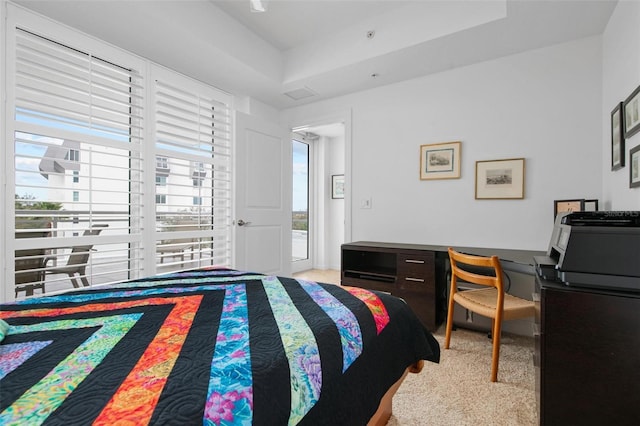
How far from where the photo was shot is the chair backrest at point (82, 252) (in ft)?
7.36

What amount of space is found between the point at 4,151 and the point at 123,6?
1.20 metres

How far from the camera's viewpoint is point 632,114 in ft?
5.70

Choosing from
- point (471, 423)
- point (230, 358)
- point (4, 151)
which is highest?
point (4, 151)

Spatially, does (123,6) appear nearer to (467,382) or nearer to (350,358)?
(350,358)

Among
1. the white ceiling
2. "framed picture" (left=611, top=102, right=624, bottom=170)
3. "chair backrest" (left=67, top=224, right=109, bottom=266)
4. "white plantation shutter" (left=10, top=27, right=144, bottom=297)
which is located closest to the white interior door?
the white ceiling

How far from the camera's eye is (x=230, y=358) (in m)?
0.82

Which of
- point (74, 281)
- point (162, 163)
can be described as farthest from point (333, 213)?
point (74, 281)

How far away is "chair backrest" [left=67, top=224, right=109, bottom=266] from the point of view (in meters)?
2.24

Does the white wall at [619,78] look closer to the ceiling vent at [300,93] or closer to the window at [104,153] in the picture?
the ceiling vent at [300,93]

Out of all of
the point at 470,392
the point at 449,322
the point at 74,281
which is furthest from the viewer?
the point at 449,322

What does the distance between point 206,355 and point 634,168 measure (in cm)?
229

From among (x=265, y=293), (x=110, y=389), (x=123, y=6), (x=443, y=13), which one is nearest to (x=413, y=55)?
(x=443, y=13)

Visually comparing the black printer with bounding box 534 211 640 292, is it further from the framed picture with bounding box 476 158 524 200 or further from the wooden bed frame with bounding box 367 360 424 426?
the framed picture with bounding box 476 158 524 200

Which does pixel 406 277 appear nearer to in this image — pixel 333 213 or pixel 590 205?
pixel 590 205
